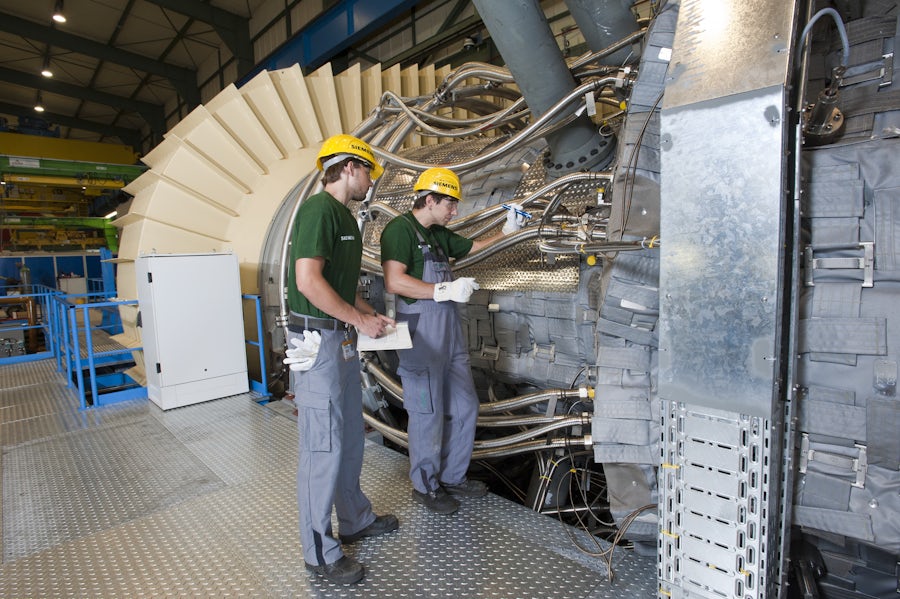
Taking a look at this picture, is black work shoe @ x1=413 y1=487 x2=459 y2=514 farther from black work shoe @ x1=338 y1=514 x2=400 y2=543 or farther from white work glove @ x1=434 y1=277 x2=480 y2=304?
white work glove @ x1=434 y1=277 x2=480 y2=304

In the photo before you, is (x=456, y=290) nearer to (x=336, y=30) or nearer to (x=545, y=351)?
(x=545, y=351)

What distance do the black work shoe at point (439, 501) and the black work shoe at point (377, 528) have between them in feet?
0.61

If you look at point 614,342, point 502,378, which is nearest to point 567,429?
point 502,378

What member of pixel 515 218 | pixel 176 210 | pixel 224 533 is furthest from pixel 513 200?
pixel 176 210

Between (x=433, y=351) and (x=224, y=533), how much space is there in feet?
4.02

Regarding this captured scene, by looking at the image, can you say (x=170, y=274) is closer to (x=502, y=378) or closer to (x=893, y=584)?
(x=502, y=378)

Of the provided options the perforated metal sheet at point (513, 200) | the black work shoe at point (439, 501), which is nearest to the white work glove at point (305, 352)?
the black work shoe at point (439, 501)

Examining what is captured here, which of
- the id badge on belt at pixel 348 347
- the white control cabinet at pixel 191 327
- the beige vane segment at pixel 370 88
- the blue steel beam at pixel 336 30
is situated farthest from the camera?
the blue steel beam at pixel 336 30

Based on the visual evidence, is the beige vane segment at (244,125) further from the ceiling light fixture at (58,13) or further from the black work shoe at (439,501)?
the ceiling light fixture at (58,13)

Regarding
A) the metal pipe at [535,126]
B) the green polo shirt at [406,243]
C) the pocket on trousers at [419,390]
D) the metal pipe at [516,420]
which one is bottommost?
the metal pipe at [516,420]

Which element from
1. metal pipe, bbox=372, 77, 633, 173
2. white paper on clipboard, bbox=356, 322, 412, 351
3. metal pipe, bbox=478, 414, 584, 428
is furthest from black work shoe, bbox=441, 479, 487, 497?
metal pipe, bbox=372, 77, 633, 173

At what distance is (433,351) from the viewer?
2.36 metres

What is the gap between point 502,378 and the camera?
2.99 m

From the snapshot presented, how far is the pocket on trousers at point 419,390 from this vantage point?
2.36m
